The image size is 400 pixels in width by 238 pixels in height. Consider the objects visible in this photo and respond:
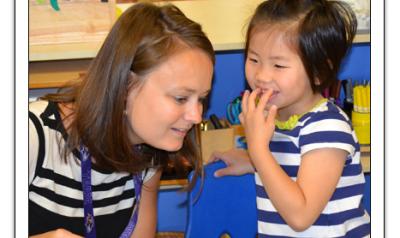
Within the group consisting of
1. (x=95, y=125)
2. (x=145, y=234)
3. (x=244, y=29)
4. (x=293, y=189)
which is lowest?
(x=145, y=234)

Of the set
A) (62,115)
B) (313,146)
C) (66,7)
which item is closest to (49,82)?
(66,7)

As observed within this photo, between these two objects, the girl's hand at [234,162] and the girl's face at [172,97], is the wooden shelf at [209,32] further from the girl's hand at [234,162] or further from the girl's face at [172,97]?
the girl's face at [172,97]

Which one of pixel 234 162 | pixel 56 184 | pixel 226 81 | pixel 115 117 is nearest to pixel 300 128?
pixel 234 162

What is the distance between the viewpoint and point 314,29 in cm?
131

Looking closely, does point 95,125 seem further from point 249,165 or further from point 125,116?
point 249,165

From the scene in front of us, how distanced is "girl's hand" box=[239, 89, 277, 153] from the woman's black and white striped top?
27cm

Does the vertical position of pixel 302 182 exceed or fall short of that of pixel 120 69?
it falls short

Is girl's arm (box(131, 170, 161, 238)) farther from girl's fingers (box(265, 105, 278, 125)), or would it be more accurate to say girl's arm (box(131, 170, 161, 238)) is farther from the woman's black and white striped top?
girl's fingers (box(265, 105, 278, 125))

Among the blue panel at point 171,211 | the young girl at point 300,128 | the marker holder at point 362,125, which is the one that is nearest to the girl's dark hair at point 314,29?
the young girl at point 300,128

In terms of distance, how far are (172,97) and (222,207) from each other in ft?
1.02

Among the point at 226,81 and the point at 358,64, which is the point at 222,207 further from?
the point at 358,64

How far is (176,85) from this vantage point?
3.91 ft

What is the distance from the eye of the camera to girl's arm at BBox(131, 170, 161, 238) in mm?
1424

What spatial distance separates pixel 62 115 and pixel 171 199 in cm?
66
